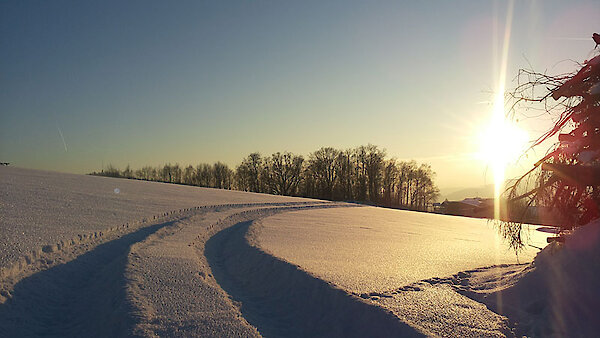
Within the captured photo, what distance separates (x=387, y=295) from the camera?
5086 millimetres

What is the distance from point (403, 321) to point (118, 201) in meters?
12.8

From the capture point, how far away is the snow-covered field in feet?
13.9

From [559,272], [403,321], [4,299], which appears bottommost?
[4,299]

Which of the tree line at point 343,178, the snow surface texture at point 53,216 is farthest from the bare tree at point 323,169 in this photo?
the snow surface texture at point 53,216

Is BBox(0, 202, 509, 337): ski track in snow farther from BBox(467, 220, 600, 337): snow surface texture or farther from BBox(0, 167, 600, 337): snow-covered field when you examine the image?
BBox(467, 220, 600, 337): snow surface texture

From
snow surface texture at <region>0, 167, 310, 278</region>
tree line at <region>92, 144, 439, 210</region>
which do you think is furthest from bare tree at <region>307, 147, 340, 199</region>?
snow surface texture at <region>0, 167, 310, 278</region>

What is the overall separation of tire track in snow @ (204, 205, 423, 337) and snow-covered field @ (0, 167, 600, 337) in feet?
0.06

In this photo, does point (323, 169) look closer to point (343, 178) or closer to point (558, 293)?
point (343, 178)

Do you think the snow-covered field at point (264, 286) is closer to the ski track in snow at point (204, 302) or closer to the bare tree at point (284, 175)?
the ski track in snow at point (204, 302)

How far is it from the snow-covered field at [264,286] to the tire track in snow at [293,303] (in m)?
0.02

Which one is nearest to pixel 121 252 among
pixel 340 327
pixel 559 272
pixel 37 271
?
pixel 37 271

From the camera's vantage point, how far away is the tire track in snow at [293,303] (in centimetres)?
435

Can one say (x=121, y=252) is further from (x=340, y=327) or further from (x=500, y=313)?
(x=500, y=313)

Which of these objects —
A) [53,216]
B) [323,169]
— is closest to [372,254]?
[53,216]
